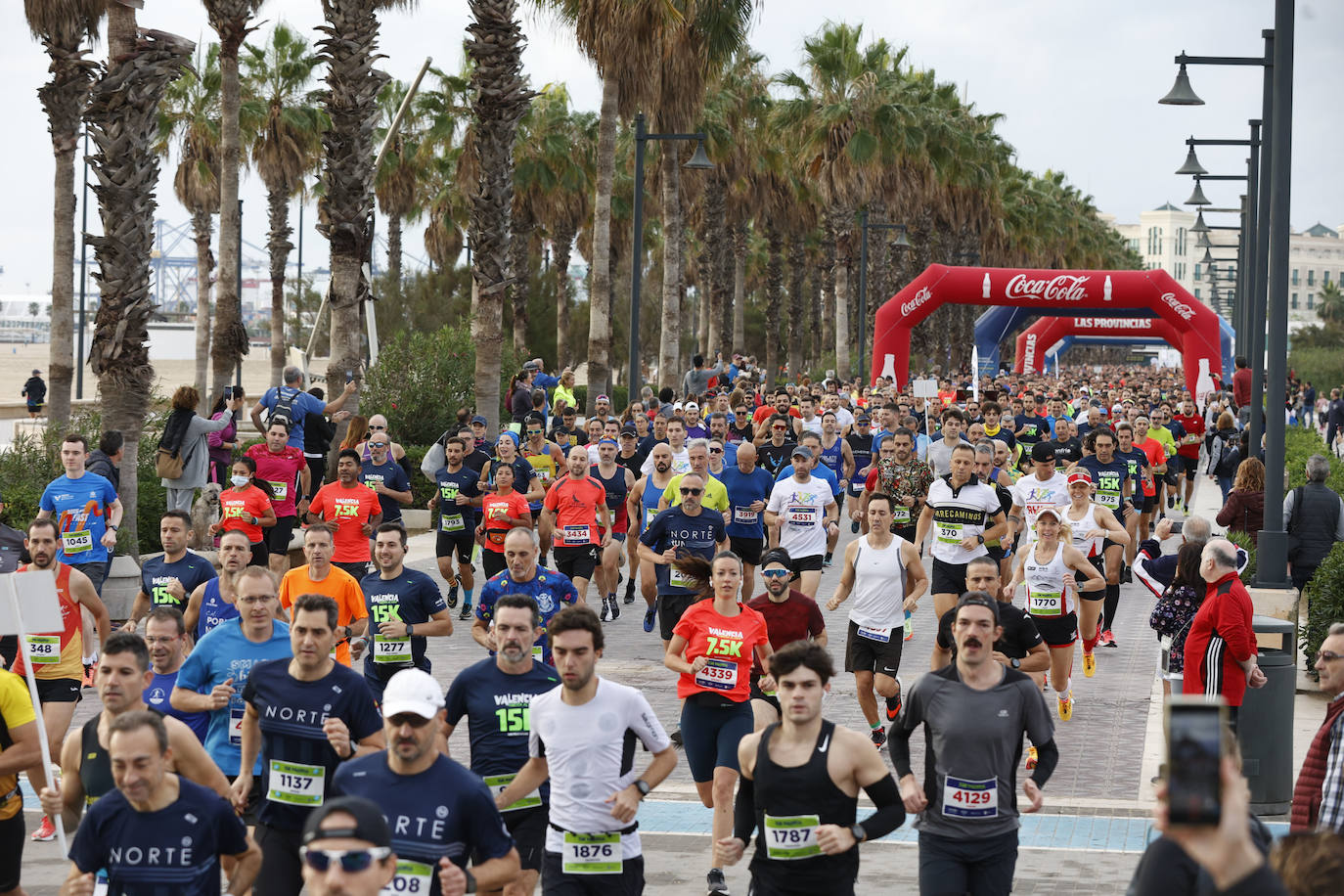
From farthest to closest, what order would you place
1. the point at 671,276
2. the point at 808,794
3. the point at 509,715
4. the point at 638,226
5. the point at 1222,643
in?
the point at 671,276 < the point at 638,226 < the point at 1222,643 < the point at 509,715 < the point at 808,794

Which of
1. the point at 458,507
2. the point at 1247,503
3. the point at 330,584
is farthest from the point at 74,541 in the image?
the point at 1247,503

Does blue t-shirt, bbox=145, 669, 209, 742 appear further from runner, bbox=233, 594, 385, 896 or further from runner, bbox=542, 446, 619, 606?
runner, bbox=542, 446, 619, 606

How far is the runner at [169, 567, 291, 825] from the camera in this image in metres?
7.48

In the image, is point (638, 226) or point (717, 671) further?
point (638, 226)

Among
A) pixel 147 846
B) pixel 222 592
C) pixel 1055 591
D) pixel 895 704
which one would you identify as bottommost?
pixel 895 704

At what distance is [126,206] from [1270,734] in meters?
11.6

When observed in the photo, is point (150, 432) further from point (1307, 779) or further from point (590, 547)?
point (1307, 779)

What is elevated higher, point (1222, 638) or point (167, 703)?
point (1222, 638)

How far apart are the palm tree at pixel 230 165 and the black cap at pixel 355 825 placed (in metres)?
25.5

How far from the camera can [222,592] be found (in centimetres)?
976

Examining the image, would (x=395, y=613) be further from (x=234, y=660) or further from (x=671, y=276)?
(x=671, y=276)

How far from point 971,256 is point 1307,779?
5642 cm

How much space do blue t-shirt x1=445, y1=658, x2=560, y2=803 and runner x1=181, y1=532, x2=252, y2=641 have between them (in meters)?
2.93

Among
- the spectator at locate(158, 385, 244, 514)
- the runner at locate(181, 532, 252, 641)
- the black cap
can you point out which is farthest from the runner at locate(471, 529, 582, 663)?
the spectator at locate(158, 385, 244, 514)
